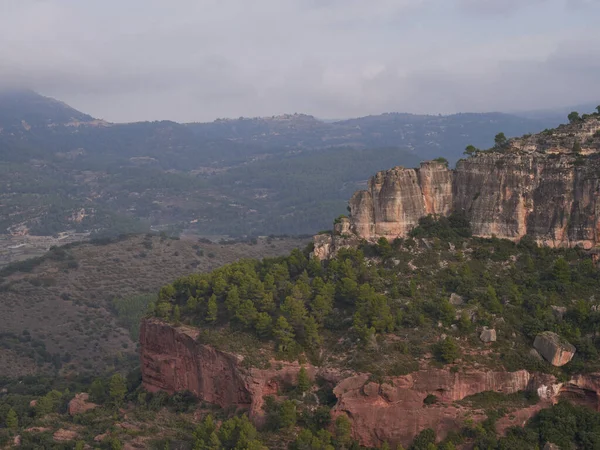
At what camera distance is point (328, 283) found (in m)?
53.9

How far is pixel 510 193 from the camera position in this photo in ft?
183

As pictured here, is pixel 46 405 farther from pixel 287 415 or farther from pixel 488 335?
pixel 488 335

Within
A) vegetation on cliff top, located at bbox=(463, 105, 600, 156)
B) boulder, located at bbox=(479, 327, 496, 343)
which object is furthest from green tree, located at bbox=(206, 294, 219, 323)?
vegetation on cliff top, located at bbox=(463, 105, 600, 156)

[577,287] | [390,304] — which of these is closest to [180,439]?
[390,304]

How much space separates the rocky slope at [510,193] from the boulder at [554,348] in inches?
440

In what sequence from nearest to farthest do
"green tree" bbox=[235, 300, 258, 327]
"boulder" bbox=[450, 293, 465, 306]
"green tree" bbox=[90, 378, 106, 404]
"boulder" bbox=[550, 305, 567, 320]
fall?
1. "boulder" bbox=[550, 305, 567, 320]
2. "boulder" bbox=[450, 293, 465, 306]
3. "green tree" bbox=[235, 300, 258, 327]
4. "green tree" bbox=[90, 378, 106, 404]

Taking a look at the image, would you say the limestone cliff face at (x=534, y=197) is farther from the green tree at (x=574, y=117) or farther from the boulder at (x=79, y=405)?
the boulder at (x=79, y=405)

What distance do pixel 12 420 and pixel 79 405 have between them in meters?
4.93

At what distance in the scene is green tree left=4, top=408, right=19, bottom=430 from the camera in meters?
52.4

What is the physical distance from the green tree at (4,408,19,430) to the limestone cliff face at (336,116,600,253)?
30807 millimetres

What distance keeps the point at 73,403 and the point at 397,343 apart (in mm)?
26586

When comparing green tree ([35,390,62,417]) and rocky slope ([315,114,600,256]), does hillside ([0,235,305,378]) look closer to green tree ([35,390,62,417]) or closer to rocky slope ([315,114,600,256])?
green tree ([35,390,62,417])

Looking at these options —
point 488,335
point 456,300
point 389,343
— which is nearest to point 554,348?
point 488,335

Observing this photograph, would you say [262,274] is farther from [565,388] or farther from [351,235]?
[565,388]
